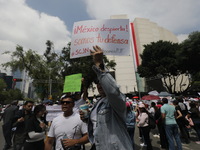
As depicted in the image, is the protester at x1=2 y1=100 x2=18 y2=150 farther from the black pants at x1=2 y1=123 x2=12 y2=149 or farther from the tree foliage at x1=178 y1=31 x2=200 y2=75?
the tree foliage at x1=178 y1=31 x2=200 y2=75

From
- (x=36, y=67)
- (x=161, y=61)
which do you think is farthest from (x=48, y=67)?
(x=161, y=61)

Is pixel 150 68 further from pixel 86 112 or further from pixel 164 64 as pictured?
pixel 86 112

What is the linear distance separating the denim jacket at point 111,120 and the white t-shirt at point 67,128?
725 millimetres

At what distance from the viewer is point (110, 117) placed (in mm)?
1429

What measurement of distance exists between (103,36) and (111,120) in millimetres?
1589

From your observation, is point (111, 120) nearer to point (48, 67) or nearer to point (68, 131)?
point (68, 131)

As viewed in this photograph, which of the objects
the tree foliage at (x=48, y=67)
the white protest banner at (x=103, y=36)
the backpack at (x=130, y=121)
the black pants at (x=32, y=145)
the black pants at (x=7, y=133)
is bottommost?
the black pants at (x=7, y=133)

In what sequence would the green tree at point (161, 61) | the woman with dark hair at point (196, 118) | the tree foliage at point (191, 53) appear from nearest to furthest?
1. the woman with dark hair at point (196, 118)
2. the tree foliage at point (191, 53)
3. the green tree at point (161, 61)

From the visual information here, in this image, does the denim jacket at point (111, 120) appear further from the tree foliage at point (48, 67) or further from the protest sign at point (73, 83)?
the tree foliage at point (48, 67)

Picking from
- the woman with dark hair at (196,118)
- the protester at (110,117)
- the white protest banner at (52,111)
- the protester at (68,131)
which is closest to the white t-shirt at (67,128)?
the protester at (68,131)

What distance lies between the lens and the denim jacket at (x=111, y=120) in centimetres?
126

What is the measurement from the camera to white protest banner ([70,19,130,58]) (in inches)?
96.7

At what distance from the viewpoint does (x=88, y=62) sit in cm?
2677

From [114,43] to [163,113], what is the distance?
3.46 m
